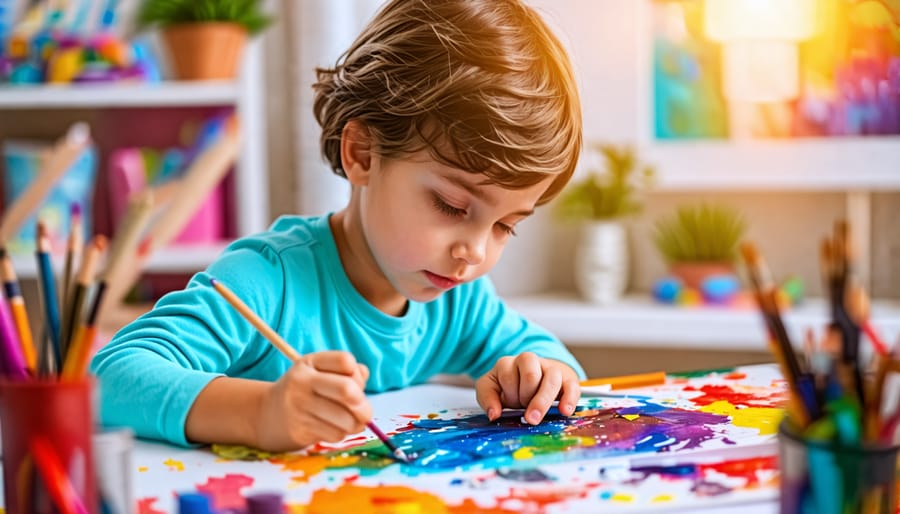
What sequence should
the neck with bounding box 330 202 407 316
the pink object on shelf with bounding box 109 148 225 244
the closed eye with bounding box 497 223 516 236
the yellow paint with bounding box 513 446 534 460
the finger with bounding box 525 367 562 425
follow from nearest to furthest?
the yellow paint with bounding box 513 446 534 460 < the finger with bounding box 525 367 562 425 < the closed eye with bounding box 497 223 516 236 < the neck with bounding box 330 202 407 316 < the pink object on shelf with bounding box 109 148 225 244

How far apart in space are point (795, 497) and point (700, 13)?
6.23ft

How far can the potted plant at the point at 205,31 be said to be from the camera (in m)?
2.17

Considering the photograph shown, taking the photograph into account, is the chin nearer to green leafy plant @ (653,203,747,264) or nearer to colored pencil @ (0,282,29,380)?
colored pencil @ (0,282,29,380)

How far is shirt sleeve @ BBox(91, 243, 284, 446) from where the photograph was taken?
0.73 metres

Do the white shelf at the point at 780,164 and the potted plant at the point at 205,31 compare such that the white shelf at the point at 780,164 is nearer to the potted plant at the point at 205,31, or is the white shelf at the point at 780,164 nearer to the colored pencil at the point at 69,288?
the potted plant at the point at 205,31

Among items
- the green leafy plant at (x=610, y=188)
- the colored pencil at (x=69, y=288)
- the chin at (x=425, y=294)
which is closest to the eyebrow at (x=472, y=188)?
the chin at (x=425, y=294)

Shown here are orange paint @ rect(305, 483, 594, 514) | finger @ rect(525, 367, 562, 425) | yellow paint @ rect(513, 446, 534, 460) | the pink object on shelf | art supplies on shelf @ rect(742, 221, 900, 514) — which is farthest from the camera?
the pink object on shelf

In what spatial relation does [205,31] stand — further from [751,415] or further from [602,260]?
[751,415]

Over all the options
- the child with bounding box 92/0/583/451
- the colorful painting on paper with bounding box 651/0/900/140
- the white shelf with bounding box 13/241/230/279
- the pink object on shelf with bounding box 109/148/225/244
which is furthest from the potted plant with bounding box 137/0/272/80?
the child with bounding box 92/0/583/451

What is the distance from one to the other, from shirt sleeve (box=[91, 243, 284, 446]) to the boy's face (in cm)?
12

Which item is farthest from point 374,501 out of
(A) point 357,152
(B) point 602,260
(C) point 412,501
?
(B) point 602,260

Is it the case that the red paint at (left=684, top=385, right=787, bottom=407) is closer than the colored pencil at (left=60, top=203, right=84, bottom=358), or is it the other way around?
the colored pencil at (left=60, top=203, right=84, bottom=358)

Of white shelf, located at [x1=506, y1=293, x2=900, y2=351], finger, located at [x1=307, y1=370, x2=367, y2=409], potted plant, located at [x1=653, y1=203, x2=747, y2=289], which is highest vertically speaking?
finger, located at [x1=307, y1=370, x2=367, y2=409]

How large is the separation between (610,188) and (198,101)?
0.90 metres
